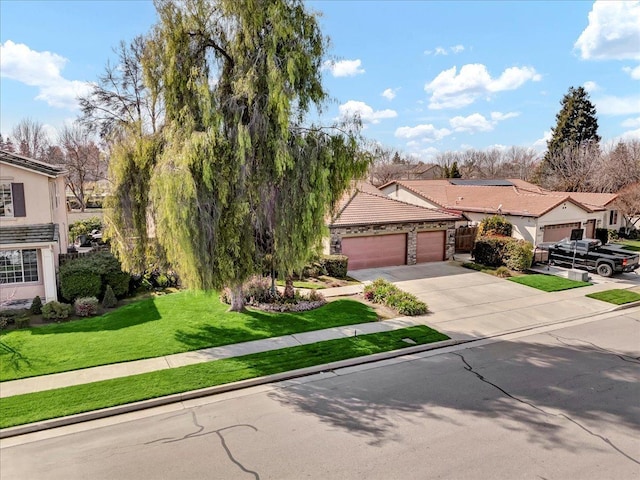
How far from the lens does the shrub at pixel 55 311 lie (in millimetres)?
14117

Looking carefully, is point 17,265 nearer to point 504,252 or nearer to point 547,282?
point 504,252

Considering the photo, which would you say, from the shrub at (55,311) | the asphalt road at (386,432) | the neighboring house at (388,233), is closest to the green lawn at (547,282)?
the neighboring house at (388,233)

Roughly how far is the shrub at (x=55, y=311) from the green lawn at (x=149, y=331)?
76 centimetres

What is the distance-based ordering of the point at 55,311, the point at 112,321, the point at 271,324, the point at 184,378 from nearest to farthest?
the point at 184,378, the point at 271,324, the point at 112,321, the point at 55,311

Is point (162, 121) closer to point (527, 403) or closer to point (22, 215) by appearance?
point (22, 215)

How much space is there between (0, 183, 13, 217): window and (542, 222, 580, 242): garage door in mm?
25410

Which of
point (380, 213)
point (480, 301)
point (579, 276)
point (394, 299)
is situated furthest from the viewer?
point (380, 213)

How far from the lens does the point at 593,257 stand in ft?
68.4

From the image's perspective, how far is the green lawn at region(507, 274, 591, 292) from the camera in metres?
18.2

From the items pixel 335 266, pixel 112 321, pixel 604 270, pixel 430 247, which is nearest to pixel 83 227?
pixel 112 321

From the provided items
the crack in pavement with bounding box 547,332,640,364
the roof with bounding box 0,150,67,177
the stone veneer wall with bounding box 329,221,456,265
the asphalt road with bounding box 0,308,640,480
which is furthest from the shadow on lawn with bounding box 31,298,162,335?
the crack in pavement with bounding box 547,332,640,364

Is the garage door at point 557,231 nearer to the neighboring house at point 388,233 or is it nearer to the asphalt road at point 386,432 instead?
the neighboring house at point 388,233

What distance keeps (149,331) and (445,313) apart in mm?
9553

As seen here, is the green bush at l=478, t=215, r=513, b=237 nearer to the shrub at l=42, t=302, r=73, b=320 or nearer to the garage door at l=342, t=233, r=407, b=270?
the garage door at l=342, t=233, r=407, b=270
